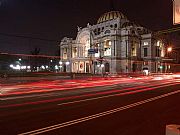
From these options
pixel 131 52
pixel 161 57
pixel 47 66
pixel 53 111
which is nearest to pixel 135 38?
pixel 131 52

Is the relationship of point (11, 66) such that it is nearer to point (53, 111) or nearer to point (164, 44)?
point (164, 44)

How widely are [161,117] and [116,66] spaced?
251 ft

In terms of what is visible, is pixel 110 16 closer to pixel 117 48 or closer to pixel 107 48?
pixel 107 48

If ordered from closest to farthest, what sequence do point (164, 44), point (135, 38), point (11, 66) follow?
1. point (135, 38)
2. point (164, 44)
3. point (11, 66)

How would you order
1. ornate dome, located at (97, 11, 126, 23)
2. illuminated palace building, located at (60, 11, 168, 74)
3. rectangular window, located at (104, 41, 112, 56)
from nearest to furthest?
illuminated palace building, located at (60, 11, 168, 74) < rectangular window, located at (104, 41, 112, 56) < ornate dome, located at (97, 11, 126, 23)

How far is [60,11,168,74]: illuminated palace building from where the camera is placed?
89188 mm

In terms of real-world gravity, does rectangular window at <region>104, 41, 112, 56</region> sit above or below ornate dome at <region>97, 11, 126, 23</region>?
below

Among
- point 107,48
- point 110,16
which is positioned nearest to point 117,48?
point 107,48

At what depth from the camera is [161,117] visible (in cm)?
1159

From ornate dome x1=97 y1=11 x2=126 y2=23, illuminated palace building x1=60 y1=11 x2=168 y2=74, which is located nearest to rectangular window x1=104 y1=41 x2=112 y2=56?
illuminated palace building x1=60 y1=11 x2=168 y2=74

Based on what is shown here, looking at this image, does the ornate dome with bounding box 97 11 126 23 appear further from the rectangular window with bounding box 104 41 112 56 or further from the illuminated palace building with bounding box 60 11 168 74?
the rectangular window with bounding box 104 41 112 56

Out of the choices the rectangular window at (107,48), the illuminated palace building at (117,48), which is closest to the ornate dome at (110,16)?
the illuminated palace building at (117,48)

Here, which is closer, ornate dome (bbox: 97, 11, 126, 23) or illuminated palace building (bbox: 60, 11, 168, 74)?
illuminated palace building (bbox: 60, 11, 168, 74)

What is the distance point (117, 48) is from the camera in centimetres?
8994
